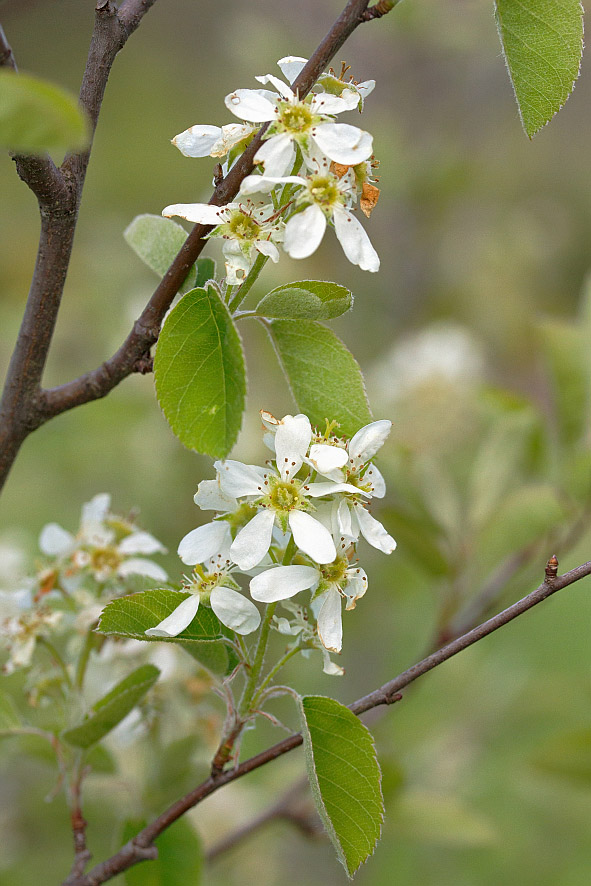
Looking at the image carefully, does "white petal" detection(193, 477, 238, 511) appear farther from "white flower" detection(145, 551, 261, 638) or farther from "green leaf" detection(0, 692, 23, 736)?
"green leaf" detection(0, 692, 23, 736)

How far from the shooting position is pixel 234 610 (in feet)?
1.48

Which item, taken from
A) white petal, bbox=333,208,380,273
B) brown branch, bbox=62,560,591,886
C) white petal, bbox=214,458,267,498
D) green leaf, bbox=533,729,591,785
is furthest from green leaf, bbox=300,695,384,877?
green leaf, bbox=533,729,591,785

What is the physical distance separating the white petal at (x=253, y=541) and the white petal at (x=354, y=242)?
134 millimetres

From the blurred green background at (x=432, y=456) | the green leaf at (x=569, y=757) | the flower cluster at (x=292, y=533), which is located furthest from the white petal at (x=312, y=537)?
the green leaf at (x=569, y=757)

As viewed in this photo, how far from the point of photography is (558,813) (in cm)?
130

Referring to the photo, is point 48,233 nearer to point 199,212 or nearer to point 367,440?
point 199,212

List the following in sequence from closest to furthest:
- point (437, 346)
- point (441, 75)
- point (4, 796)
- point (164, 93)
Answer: point (4, 796) < point (437, 346) < point (441, 75) < point (164, 93)

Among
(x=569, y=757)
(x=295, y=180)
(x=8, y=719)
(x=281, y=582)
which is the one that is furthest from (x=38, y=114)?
(x=569, y=757)

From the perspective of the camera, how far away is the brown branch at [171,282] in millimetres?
423

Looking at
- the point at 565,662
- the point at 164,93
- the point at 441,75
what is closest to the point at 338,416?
the point at 565,662

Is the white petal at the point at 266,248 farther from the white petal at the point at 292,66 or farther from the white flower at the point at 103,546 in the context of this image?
the white flower at the point at 103,546

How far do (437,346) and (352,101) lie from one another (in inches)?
48.5

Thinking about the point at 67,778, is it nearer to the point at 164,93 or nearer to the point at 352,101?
the point at 352,101

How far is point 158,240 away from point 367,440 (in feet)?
0.60
